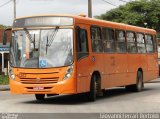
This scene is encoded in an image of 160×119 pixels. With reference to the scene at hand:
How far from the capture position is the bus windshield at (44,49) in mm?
17688

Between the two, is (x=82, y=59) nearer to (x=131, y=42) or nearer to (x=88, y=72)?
(x=88, y=72)

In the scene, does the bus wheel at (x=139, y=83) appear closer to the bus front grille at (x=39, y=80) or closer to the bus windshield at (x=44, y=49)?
the bus windshield at (x=44, y=49)

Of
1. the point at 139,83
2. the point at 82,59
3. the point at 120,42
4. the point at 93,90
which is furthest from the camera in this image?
the point at 139,83

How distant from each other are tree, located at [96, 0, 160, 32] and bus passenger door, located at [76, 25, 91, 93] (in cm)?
4774

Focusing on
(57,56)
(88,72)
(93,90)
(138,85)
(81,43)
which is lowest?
(138,85)

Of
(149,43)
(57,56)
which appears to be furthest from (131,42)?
(57,56)

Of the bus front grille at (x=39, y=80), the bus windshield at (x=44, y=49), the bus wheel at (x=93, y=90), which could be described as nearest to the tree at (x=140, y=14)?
Result: the bus wheel at (x=93, y=90)

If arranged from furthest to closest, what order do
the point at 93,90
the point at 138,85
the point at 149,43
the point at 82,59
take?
the point at 149,43
the point at 138,85
the point at 93,90
the point at 82,59

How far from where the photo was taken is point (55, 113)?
592 inches

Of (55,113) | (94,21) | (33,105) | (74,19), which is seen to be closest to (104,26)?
(94,21)

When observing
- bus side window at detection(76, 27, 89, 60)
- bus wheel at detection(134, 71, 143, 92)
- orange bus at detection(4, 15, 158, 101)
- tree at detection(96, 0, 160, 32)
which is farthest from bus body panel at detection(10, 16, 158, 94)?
tree at detection(96, 0, 160, 32)

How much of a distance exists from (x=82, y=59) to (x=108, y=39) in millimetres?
3003

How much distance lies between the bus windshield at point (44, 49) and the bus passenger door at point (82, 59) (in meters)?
0.38

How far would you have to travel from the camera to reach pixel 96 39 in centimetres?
1970
